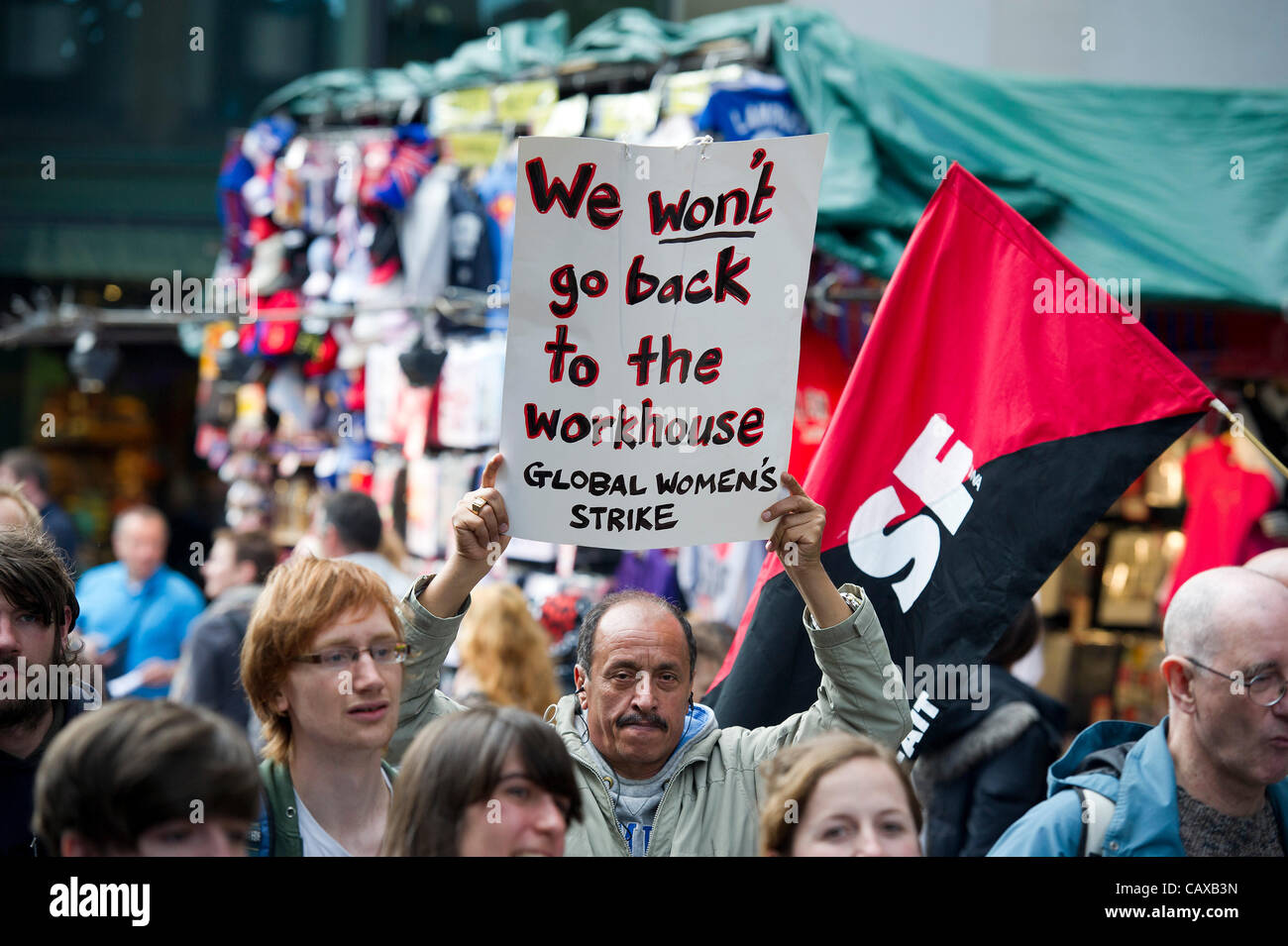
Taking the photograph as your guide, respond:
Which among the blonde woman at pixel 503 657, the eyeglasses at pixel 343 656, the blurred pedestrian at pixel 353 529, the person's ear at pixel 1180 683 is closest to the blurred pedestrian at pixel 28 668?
the eyeglasses at pixel 343 656

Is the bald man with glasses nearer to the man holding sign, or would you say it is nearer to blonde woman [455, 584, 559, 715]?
the man holding sign

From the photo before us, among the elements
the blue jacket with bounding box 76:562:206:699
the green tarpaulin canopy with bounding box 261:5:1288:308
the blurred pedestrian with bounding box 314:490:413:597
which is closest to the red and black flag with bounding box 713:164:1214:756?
the green tarpaulin canopy with bounding box 261:5:1288:308

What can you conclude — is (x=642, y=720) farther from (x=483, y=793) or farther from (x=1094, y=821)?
(x=1094, y=821)

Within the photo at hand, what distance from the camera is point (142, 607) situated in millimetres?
6383

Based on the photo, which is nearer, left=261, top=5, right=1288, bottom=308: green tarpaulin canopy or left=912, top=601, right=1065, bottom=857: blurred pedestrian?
left=912, top=601, right=1065, bottom=857: blurred pedestrian

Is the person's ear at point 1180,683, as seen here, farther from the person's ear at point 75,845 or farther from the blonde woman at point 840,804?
the person's ear at point 75,845

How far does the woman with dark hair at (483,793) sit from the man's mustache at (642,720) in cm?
57

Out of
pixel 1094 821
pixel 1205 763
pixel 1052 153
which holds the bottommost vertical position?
pixel 1094 821

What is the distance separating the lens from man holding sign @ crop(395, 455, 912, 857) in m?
2.86

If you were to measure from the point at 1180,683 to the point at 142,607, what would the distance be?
195 inches

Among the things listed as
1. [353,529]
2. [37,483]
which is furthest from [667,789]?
[37,483]

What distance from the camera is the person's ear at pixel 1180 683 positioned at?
Answer: 2.81 metres
